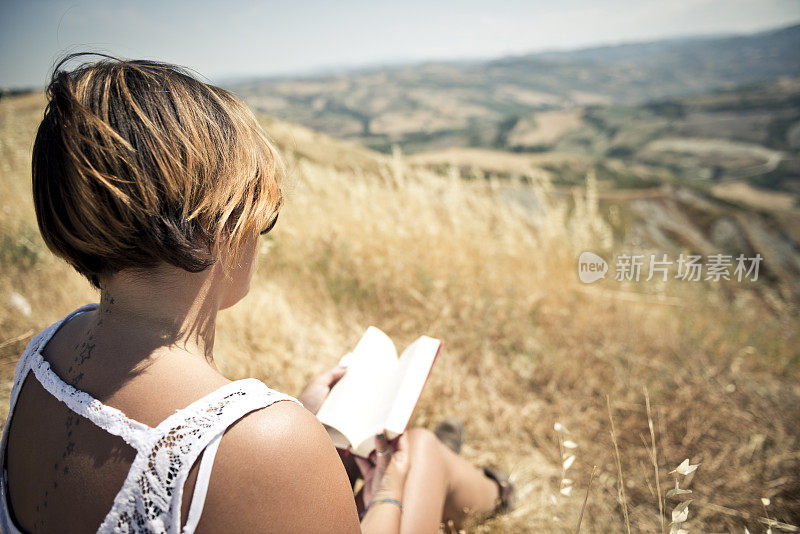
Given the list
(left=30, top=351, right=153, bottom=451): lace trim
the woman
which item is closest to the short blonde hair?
the woman

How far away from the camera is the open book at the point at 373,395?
126 centimetres

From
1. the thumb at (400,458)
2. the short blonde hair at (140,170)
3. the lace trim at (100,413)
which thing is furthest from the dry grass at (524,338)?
the lace trim at (100,413)

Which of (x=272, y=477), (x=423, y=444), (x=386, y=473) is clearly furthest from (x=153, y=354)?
(x=423, y=444)

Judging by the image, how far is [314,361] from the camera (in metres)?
2.52

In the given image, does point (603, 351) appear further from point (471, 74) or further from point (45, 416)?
point (471, 74)

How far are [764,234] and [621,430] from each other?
6.55 m

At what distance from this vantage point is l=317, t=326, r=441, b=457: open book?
1.26 m

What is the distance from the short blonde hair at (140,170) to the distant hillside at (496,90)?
44.9 metres

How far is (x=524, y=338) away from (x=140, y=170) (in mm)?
2637

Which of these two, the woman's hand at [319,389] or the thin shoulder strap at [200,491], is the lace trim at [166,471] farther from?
the woman's hand at [319,389]

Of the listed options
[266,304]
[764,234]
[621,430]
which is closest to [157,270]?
[266,304]

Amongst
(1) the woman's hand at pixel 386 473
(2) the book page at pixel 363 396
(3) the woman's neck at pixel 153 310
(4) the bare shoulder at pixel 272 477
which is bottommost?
(1) the woman's hand at pixel 386 473

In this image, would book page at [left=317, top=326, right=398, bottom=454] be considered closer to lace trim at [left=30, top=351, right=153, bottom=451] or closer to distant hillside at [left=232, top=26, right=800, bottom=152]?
lace trim at [left=30, top=351, right=153, bottom=451]

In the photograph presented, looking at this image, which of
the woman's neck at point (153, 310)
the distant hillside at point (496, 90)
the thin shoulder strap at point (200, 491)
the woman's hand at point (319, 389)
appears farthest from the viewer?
the distant hillside at point (496, 90)
